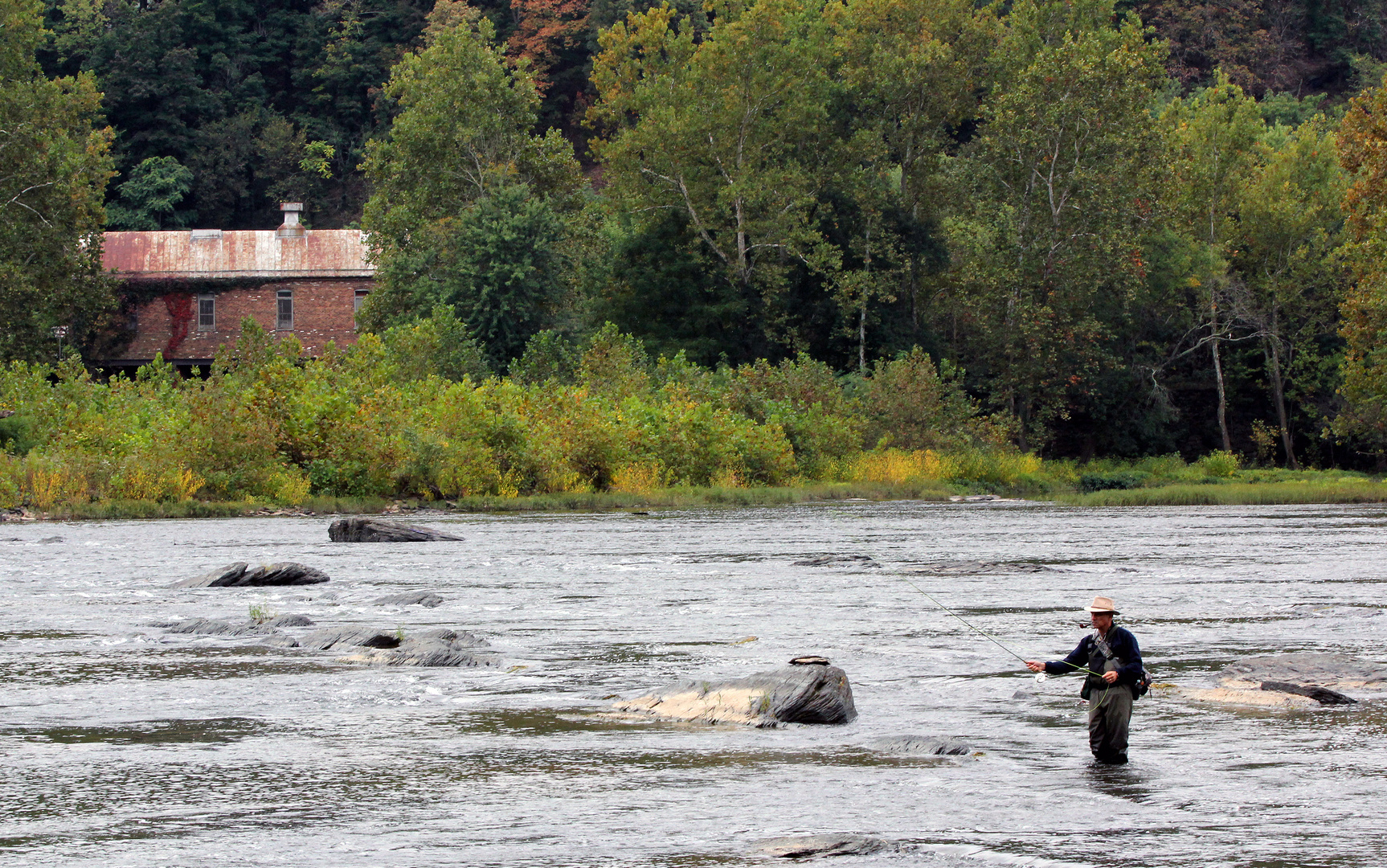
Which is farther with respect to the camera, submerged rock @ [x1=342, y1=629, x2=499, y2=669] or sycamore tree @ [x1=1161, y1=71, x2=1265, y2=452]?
sycamore tree @ [x1=1161, y1=71, x2=1265, y2=452]

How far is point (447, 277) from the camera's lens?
5659 centimetres

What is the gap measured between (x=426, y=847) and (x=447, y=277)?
4933 cm

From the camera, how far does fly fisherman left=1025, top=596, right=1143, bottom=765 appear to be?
10.3 meters

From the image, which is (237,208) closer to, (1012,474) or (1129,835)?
(1012,474)

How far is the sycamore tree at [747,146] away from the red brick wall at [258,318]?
18891 mm

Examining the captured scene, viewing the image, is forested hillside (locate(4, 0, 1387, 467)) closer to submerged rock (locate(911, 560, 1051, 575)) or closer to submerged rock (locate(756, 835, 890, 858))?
submerged rock (locate(911, 560, 1051, 575))

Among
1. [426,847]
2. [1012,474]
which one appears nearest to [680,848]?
[426,847]

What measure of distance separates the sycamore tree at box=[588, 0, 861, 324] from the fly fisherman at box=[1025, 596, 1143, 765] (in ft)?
155

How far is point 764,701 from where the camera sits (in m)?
12.2

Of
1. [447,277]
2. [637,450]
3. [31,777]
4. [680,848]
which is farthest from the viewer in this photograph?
[447,277]

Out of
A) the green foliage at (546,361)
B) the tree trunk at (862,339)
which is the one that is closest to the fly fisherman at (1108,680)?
the green foliage at (546,361)

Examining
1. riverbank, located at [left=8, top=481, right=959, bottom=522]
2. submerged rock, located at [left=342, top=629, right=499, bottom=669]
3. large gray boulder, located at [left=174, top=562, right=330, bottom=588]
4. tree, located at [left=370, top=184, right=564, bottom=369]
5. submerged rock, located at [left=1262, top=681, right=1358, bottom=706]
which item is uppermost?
tree, located at [left=370, top=184, right=564, bottom=369]

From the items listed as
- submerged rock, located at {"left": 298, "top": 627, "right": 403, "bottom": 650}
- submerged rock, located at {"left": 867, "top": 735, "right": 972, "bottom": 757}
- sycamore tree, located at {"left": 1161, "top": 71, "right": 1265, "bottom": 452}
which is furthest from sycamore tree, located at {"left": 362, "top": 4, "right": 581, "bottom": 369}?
submerged rock, located at {"left": 867, "top": 735, "right": 972, "bottom": 757}

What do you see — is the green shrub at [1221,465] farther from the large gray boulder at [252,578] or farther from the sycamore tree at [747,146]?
the large gray boulder at [252,578]
